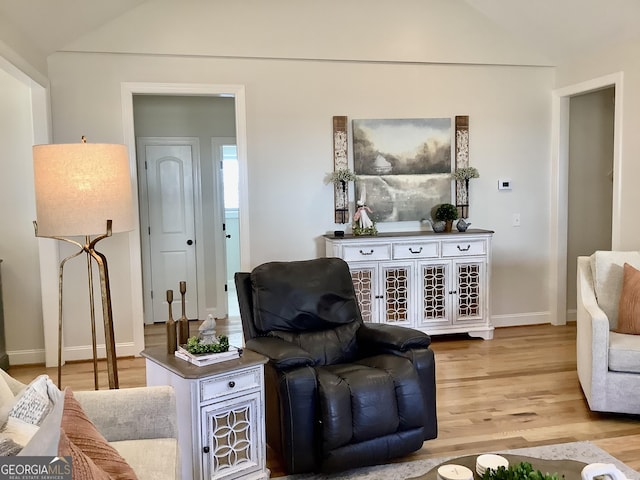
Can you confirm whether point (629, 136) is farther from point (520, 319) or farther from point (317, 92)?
point (317, 92)

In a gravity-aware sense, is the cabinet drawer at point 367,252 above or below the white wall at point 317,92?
below

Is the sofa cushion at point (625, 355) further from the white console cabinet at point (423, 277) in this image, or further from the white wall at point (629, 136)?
the white console cabinet at point (423, 277)

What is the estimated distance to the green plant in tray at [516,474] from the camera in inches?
64.3

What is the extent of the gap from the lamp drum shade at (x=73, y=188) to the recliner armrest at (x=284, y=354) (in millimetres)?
992

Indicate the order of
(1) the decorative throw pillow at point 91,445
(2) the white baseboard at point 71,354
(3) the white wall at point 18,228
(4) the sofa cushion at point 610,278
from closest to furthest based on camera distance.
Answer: (1) the decorative throw pillow at point 91,445
(4) the sofa cushion at point 610,278
(3) the white wall at point 18,228
(2) the white baseboard at point 71,354

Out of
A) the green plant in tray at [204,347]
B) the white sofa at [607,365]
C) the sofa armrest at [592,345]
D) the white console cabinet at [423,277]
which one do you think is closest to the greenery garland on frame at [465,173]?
the white console cabinet at [423,277]

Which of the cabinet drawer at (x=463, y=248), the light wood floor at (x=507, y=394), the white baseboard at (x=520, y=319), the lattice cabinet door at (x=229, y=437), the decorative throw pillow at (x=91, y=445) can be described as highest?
the cabinet drawer at (x=463, y=248)

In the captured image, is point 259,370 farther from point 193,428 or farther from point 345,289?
point 345,289

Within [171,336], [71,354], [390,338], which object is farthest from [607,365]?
[71,354]

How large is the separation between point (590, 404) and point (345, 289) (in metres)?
1.68

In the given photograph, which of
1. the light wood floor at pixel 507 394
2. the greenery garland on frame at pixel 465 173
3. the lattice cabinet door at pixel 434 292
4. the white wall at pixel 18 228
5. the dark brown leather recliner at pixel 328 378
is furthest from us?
the greenery garland on frame at pixel 465 173

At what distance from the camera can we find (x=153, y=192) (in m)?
6.16

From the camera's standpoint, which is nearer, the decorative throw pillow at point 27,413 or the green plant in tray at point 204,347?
the decorative throw pillow at point 27,413

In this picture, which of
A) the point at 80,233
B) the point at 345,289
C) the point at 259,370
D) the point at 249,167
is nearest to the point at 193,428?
the point at 259,370
